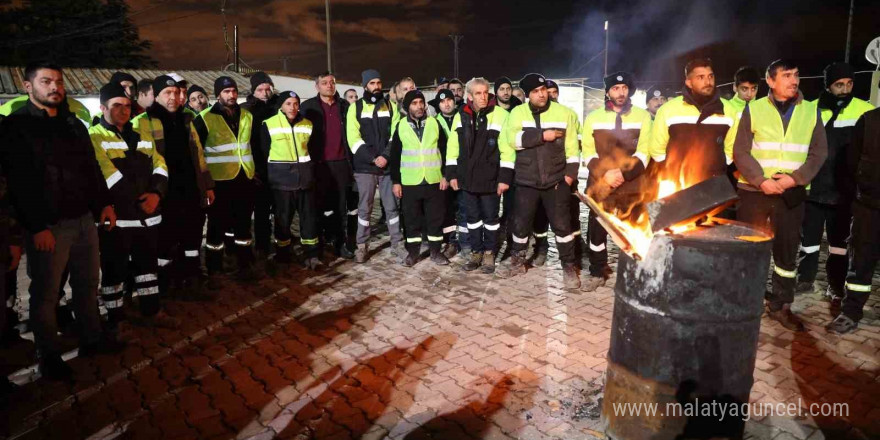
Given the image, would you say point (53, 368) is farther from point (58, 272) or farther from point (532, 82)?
point (532, 82)

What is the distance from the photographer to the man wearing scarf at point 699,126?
4.73 m

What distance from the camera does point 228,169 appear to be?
620 cm

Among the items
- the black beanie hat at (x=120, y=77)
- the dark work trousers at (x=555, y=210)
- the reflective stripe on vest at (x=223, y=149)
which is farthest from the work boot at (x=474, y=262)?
the black beanie hat at (x=120, y=77)

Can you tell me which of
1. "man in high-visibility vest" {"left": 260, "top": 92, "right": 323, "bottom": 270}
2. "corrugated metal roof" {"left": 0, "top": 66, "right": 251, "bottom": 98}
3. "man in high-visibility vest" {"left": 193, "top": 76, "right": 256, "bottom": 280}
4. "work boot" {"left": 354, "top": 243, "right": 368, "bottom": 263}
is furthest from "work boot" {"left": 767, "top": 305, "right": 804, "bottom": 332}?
"corrugated metal roof" {"left": 0, "top": 66, "right": 251, "bottom": 98}

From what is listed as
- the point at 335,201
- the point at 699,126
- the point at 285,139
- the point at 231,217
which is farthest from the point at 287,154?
the point at 699,126

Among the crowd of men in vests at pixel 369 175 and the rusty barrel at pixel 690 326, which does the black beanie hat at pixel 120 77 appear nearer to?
the crowd of men in vests at pixel 369 175

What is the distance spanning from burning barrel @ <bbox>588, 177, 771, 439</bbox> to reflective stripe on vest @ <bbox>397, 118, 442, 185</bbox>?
13.6 ft

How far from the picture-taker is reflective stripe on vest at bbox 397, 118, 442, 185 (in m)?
6.73

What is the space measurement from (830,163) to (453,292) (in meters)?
4.02

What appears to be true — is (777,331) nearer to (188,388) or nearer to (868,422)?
(868,422)

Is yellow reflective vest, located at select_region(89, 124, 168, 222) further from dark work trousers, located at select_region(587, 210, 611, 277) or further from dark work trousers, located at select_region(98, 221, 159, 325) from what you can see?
dark work trousers, located at select_region(587, 210, 611, 277)

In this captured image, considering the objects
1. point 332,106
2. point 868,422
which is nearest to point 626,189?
point 868,422

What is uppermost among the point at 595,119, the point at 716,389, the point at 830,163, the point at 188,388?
the point at 595,119

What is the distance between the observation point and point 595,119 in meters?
5.66
